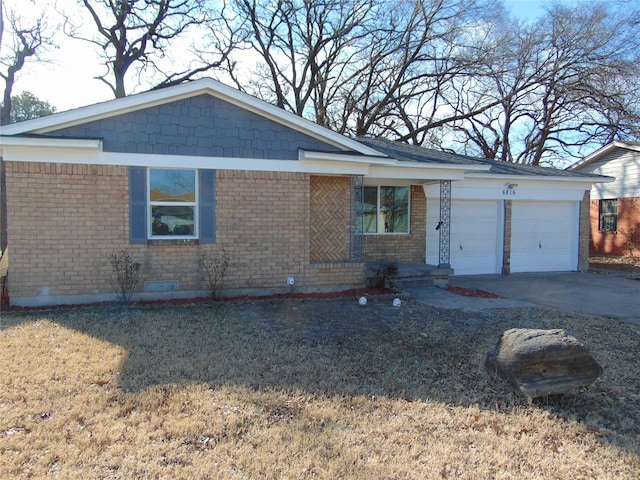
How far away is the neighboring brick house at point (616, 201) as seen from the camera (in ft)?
59.9

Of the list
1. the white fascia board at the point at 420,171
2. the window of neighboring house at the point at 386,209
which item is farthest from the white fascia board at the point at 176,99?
the window of neighboring house at the point at 386,209

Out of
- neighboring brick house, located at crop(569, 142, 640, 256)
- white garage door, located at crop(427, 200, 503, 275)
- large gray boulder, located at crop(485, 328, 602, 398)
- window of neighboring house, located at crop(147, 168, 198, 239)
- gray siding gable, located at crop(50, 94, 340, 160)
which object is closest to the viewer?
large gray boulder, located at crop(485, 328, 602, 398)

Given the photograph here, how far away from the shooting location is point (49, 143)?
7.78 meters

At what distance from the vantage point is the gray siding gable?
8.34m

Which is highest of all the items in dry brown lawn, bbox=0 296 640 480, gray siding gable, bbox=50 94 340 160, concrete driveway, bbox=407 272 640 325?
gray siding gable, bbox=50 94 340 160

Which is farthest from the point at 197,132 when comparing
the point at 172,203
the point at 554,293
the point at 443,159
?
the point at 554,293

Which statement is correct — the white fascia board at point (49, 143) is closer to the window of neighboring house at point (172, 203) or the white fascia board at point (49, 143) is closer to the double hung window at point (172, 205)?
the double hung window at point (172, 205)

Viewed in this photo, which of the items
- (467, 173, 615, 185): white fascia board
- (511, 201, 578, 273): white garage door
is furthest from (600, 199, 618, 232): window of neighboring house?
(511, 201, 578, 273): white garage door

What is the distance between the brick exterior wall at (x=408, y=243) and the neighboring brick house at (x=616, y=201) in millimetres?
11363

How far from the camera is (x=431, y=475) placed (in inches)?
119

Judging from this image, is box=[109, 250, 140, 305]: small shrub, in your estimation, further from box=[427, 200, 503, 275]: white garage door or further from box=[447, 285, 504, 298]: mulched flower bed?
box=[427, 200, 503, 275]: white garage door

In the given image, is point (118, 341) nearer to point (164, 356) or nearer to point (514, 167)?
point (164, 356)

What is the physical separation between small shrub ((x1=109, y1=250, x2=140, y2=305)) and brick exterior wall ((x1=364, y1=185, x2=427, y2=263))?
6.06 meters

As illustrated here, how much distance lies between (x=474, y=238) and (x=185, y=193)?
8862mm
